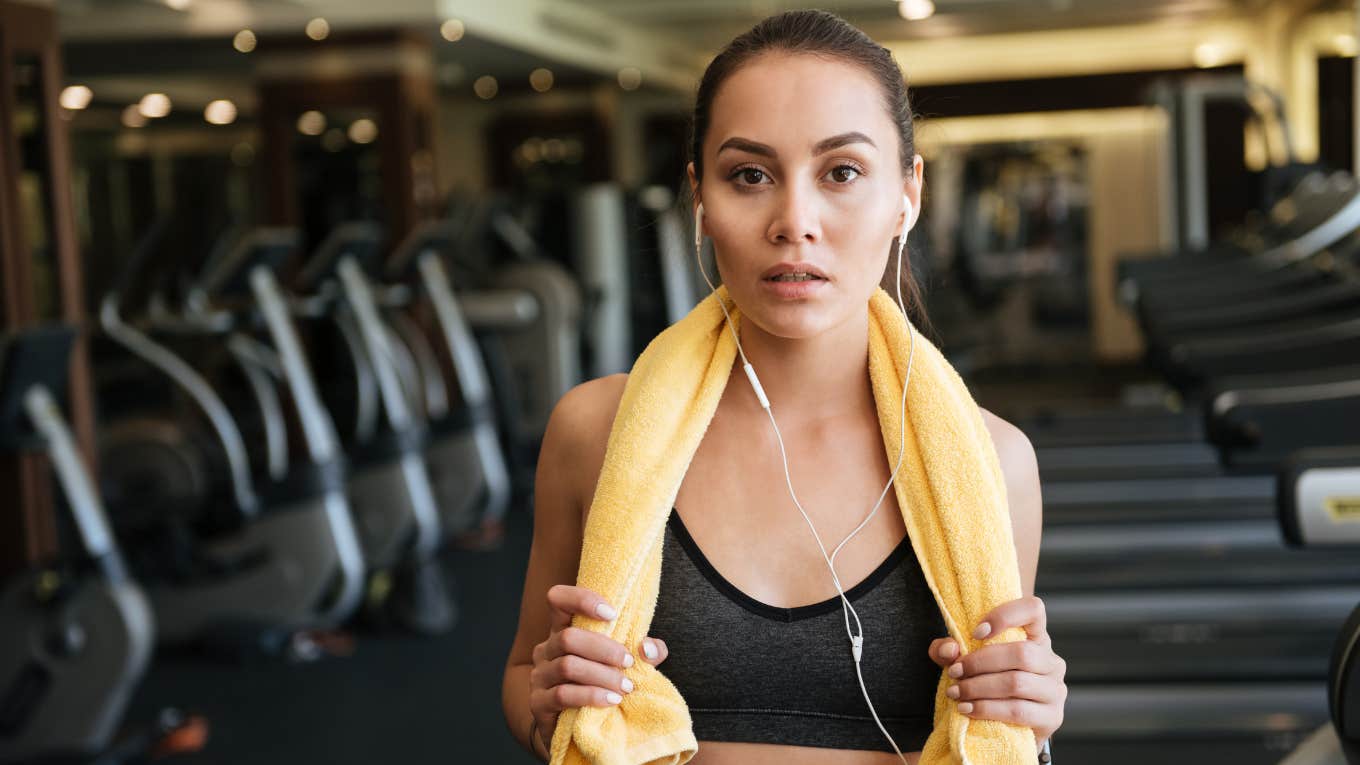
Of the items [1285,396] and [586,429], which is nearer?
[586,429]

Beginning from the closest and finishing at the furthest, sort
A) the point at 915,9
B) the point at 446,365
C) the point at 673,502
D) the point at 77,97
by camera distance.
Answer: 1. the point at 673,502
2. the point at 446,365
3. the point at 77,97
4. the point at 915,9

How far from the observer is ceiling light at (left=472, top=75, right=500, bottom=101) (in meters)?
10.8

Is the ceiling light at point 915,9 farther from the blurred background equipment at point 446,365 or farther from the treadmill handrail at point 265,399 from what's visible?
the treadmill handrail at point 265,399

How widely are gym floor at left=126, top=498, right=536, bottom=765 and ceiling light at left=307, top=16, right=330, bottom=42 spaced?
3567 millimetres

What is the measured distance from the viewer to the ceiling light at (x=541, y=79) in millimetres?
10566

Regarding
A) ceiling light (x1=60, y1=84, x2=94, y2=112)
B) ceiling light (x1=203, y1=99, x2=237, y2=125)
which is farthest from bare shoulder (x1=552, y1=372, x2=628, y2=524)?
ceiling light (x1=203, y1=99, x2=237, y2=125)

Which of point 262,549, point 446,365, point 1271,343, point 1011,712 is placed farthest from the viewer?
point 446,365

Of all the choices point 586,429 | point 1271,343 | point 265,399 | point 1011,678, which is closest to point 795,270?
point 586,429

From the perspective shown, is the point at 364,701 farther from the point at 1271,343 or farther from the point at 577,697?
the point at 577,697

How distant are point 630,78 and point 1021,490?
10.5 meters

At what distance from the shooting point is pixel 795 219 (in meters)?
1.10

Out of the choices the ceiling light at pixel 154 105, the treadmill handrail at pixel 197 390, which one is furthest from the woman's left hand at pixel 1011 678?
the ceiling light at pixel 154 105

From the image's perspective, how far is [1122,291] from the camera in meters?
5.30

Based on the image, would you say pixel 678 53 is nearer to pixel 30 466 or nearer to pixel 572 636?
pixel 30 466
